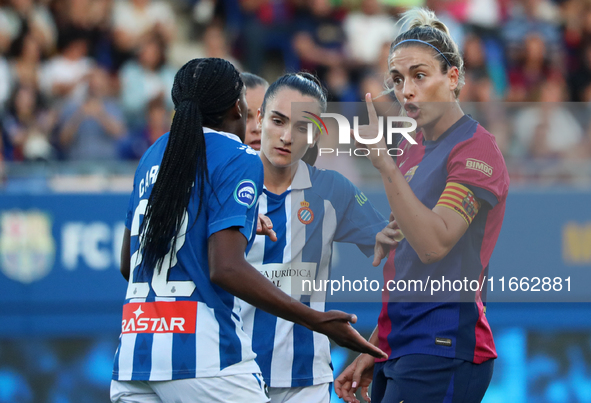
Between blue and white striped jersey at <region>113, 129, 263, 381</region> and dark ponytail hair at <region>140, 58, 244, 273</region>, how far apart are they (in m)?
0.03

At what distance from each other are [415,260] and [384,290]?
212 millimetres

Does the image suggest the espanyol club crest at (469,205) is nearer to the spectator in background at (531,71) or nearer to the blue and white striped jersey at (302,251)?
the blue and white striped jersey at (302,251)

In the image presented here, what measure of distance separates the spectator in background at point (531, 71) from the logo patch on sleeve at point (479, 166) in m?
6.58

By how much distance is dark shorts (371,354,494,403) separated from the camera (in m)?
2.50

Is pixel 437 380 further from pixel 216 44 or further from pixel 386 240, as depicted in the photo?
pixel 216 44

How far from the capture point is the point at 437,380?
98.7 inches

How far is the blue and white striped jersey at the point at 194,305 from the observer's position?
2193mm

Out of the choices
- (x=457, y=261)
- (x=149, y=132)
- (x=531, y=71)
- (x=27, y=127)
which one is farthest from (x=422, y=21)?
(x=531, y=71)

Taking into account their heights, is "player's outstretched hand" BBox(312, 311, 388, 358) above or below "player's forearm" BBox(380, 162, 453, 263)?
below

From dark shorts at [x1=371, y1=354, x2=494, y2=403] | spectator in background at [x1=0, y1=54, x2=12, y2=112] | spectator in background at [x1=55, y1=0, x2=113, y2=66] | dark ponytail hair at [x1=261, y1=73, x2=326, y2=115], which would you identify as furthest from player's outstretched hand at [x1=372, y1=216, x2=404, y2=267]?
spectator in background at [x1=55, y1=0, x2=113, y2=66]

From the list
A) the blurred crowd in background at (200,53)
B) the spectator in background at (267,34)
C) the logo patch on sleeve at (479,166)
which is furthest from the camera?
the spectator in background at (267,34)

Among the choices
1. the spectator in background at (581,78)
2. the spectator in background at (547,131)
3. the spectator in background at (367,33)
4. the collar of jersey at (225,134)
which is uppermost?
the spectator in background at (367,33)

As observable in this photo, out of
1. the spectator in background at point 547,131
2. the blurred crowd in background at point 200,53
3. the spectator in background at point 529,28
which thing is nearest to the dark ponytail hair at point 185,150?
the spectator in background at point 547,131

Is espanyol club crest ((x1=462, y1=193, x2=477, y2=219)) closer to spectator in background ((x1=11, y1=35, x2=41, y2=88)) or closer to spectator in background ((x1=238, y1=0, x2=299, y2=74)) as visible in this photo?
spectator in background ((x1=238, y1=0, x2=299, y2=74))
